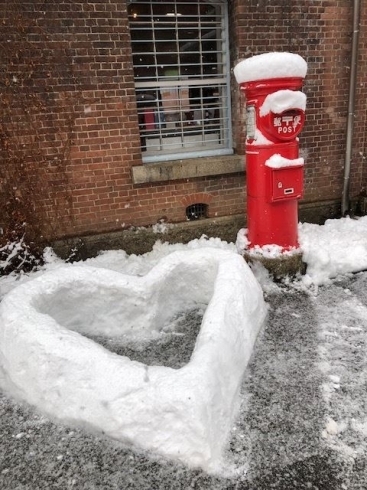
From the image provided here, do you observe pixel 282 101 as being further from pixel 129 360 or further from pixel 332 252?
pixel 129 360

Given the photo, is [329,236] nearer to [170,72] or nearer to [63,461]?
[170,72]

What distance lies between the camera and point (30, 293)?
3133 mm

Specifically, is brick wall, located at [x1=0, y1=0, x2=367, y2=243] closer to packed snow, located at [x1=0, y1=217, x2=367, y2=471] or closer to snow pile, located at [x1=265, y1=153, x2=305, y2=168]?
packed snow, located at [x1=0, y1=217, x2=367, y2=471]

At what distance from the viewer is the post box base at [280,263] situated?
4.12m

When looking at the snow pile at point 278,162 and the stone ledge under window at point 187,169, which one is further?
the stone ledge under window at point 187,169

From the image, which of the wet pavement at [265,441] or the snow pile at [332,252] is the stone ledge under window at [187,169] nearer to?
the snow pile at [332,252]

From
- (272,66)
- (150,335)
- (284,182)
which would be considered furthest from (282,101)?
(150,335)

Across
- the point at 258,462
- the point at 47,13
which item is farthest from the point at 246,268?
the point at 47,13

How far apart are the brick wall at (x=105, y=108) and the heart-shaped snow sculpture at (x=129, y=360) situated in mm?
1625

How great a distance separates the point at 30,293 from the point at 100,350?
0.95m

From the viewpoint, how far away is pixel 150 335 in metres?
3.44

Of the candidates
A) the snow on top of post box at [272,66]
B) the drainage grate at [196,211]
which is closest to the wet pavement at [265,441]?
the snow on top of post box at [272,66]

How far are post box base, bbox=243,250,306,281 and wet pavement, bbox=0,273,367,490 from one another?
106cm

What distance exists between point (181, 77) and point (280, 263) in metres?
2.79
